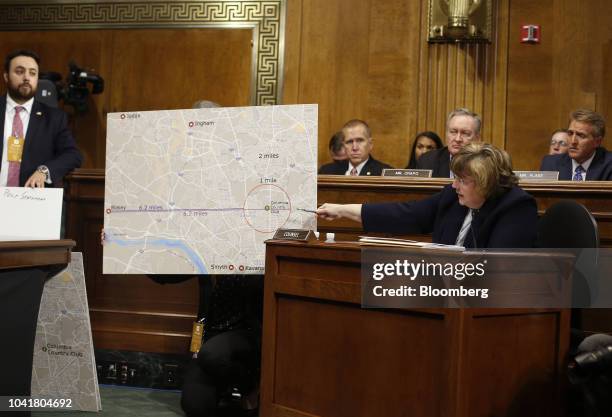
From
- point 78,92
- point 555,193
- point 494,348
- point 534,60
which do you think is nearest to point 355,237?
point 555,193

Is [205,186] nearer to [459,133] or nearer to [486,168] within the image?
[486,168]

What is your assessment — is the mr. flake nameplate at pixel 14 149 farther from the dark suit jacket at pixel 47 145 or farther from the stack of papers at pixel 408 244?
the stack of papers at pixel 408 244

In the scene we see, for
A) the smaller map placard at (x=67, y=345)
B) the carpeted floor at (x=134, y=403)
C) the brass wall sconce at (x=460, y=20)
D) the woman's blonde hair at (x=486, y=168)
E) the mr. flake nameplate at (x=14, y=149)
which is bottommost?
the carpeted floor at (x=134, y=403)

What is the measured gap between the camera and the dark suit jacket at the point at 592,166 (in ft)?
15.3

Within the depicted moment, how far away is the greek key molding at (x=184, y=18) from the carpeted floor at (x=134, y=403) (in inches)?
123

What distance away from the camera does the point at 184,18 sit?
6727 mm

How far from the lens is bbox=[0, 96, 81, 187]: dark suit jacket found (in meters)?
4.36

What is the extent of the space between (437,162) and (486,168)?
6.73 feet

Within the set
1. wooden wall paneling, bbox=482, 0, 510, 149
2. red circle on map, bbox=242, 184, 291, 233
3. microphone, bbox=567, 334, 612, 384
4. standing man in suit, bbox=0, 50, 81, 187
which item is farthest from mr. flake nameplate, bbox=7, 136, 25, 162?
wooden wall paneling, bbox=482, 0, 510, 149

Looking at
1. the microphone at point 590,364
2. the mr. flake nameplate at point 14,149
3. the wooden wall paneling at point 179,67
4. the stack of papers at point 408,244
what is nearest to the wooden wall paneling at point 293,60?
the wooden wall paneling at point 179,67

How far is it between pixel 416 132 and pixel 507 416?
3916 millimetres

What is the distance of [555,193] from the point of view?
12.6 ft

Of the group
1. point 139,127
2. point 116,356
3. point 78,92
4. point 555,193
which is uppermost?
point 78,92

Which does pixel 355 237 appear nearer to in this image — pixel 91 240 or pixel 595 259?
pixel 595 259
